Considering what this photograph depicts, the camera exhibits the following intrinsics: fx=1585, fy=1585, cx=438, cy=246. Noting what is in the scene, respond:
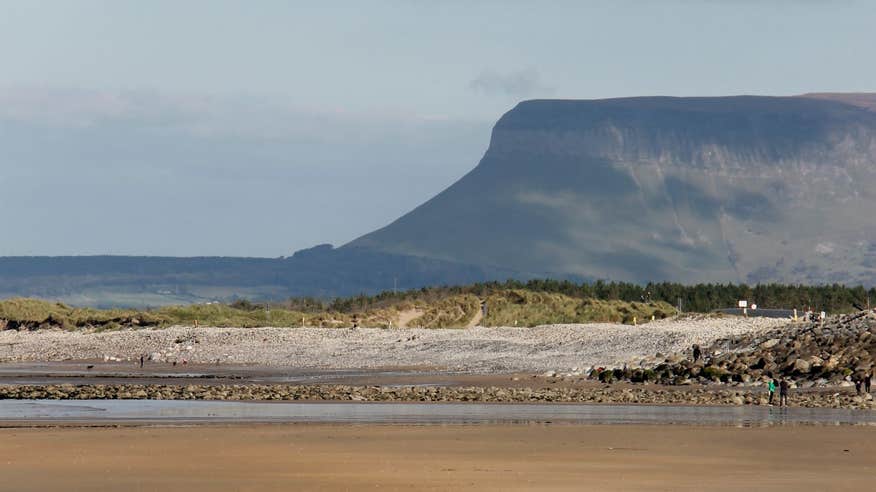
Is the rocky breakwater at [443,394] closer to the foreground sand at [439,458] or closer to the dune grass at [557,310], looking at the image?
the foreground sand at [439,458]

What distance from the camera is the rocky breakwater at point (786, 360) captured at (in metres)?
42.3

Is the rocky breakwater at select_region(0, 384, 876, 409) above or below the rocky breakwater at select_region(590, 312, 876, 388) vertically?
below

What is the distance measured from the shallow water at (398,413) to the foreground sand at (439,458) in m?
1.82

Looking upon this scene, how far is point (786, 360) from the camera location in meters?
44.9

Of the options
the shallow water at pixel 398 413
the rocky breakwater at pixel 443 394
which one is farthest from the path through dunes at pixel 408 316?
the shallow water at pixel 398 413

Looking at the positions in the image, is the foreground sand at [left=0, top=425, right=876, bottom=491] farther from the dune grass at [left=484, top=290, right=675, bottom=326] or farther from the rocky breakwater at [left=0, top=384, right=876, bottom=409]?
the dune grass at [left=484, top=290, right=675, bottom=326]

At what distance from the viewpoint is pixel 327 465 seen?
894 inches

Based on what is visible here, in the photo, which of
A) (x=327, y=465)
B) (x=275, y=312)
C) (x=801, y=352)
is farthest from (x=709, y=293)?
(x=327, y=465)

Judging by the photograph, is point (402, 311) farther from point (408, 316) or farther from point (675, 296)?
point (675, 296)

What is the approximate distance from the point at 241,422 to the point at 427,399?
8.66m

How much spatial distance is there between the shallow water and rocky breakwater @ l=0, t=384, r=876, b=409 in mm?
1567

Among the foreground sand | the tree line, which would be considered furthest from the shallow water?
the tree line

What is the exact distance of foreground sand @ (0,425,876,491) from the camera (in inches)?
813

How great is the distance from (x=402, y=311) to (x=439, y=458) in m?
56.8
